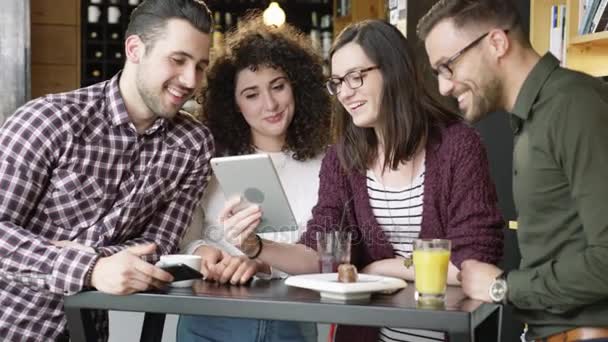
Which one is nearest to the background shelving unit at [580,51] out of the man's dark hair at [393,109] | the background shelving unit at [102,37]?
the man's dark hair at [393,109]

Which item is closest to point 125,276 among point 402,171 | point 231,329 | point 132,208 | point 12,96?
point 132,208

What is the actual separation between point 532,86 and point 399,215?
594mm

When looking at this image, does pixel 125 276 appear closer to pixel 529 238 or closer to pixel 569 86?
pixel 529 238

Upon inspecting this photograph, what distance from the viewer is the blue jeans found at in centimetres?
241

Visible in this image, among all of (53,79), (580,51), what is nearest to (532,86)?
(580,51)

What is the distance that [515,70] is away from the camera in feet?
6.14

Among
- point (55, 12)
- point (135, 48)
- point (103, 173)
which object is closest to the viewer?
point (103, 173)

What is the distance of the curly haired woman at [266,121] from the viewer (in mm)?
2561

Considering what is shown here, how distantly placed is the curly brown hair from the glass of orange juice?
37.0 inches

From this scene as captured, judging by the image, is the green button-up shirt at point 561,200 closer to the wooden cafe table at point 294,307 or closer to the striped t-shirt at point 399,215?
the wooden cafe table at point 294,307

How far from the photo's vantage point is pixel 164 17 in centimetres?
239

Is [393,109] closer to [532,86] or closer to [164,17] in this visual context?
[532,86]

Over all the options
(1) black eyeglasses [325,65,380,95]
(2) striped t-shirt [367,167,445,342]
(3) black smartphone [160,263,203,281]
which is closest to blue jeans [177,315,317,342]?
(2) striped t-shirt [367,167,445,342]

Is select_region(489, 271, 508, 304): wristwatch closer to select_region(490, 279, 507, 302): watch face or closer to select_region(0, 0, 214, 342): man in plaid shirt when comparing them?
select_region(490, 279, 507, 302): watch face
